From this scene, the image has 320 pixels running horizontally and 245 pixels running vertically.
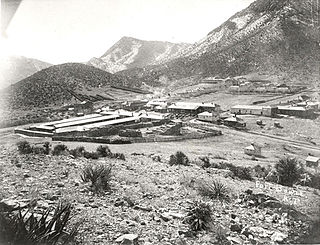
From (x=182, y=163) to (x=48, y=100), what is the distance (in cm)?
5726

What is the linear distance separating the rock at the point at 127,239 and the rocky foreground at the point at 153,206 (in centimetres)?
2

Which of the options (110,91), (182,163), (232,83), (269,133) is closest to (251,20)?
(232,83)

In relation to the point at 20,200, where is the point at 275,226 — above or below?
below

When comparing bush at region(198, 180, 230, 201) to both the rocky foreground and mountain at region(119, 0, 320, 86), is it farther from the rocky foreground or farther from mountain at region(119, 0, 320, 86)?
mountain at region(119, 0, 320, 86)

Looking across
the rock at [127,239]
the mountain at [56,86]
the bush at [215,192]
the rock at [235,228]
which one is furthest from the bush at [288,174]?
the mountain at [56,86]

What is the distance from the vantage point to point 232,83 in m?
74.4

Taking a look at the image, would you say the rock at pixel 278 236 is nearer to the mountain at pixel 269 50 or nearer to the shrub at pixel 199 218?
the shrub at pixel 199 218

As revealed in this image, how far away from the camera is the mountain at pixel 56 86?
213ft

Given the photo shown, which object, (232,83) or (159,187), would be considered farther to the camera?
(232,83)

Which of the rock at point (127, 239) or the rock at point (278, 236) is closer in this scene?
the rock at point (127, 239)

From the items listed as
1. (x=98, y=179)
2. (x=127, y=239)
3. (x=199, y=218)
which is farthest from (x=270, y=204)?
(x=98, y=179)

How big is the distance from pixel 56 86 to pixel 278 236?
73323 millimetres

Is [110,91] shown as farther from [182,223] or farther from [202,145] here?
[182,223]

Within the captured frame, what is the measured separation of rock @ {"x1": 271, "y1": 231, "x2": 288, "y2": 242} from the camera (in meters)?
6.61
